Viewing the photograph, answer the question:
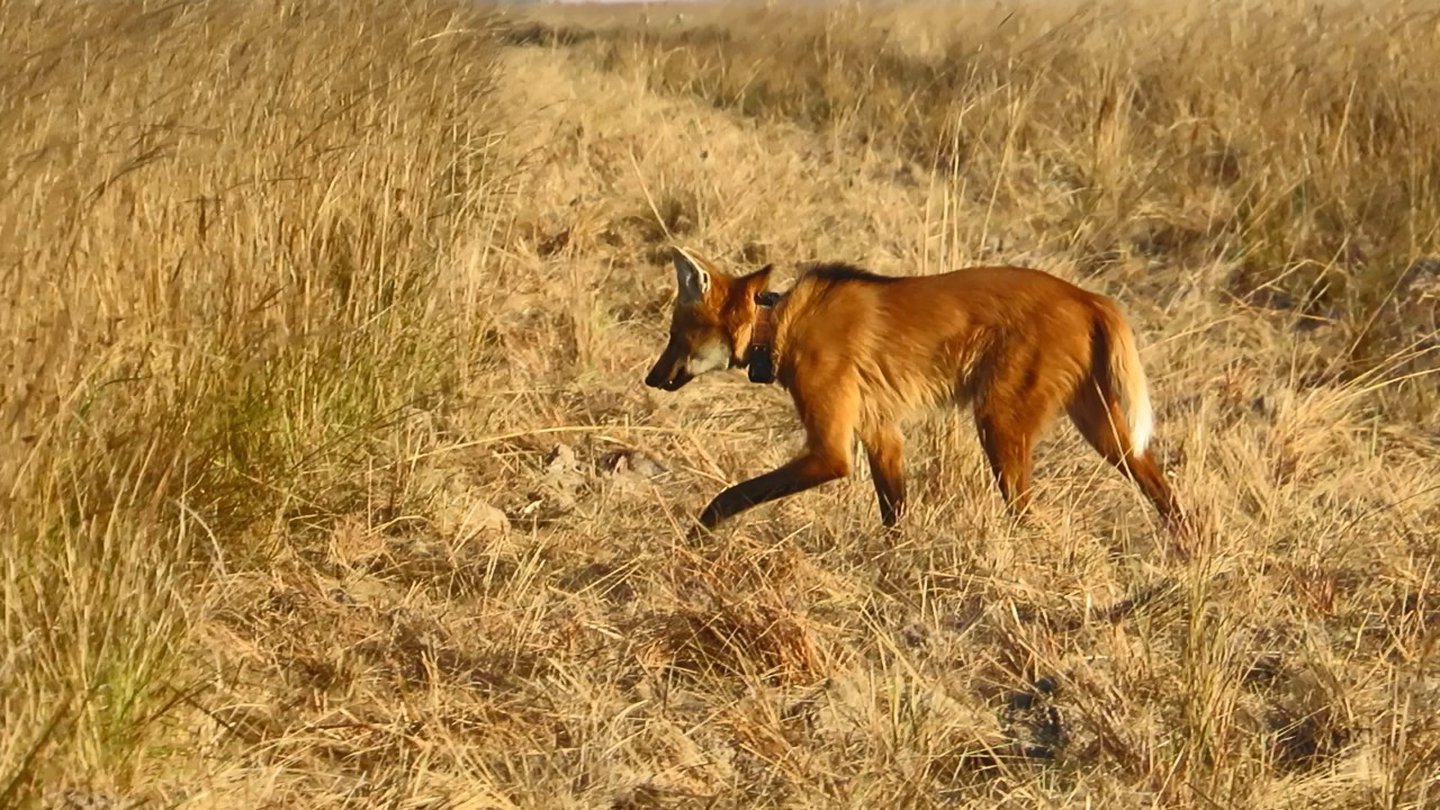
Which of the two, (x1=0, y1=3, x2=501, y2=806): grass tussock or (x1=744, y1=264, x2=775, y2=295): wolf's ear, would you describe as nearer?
(x1=0, y1=3, x2=501, y2=806): grass tussock

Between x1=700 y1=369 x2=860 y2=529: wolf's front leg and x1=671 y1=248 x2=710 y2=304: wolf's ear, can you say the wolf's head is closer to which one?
x1=671 y1=248 x2=710 y2=304: wolf's ear

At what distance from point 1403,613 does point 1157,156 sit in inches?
205

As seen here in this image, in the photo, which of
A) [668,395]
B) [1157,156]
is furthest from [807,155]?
[668,395]

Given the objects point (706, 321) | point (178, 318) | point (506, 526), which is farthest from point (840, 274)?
point (178, 318)

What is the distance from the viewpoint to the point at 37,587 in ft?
7.84

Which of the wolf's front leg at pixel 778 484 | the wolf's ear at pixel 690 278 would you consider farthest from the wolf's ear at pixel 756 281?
the wolf's front leg at pixel 778 484

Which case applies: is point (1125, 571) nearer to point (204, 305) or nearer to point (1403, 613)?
point (1403, 613)

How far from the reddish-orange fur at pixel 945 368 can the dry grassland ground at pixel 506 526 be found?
165 millimetres

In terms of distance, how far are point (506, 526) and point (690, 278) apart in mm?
1065

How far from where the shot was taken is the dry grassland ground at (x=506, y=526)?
8.46ft

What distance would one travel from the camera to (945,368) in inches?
166

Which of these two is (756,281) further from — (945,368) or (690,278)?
(945,368)

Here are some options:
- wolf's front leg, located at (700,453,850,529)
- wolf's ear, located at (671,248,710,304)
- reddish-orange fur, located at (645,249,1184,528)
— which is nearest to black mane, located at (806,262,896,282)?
reddish-orange fur, located at (645,249,1184,528)

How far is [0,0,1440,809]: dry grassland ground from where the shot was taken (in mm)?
2578
